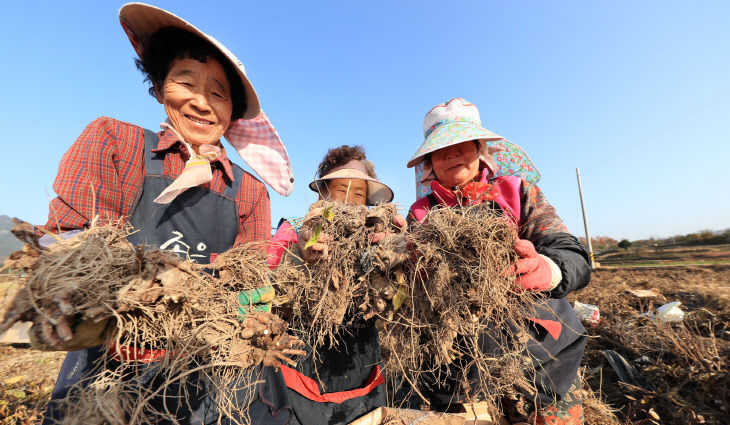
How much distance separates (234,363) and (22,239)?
0.81 metres

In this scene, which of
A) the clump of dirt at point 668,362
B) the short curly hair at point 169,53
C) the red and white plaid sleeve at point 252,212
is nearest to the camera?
the short curly hair at point 169,53

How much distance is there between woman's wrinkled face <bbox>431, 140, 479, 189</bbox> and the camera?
181cm

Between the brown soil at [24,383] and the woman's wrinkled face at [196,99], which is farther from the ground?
the woman's wrinkled face at [196,99]

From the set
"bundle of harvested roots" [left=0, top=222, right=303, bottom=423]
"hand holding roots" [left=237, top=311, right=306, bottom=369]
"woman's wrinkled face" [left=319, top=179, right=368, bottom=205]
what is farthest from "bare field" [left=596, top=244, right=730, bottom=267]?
"bundle of harvested roots" [left=0, top=222, right=303, bottom=423]

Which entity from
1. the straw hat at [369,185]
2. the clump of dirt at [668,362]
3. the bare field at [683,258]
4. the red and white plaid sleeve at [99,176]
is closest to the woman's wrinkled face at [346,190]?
the straw hat at [369,185]

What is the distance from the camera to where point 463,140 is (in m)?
1.67

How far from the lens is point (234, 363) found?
1191mm

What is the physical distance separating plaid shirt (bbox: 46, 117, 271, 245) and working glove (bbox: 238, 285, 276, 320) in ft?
1.92

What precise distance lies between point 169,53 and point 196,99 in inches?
15.9

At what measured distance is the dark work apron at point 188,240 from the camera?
1.39 meters

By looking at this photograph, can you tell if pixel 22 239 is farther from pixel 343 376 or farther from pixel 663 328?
pixel 663 328

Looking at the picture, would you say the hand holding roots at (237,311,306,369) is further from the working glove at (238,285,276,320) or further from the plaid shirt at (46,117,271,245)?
the plaid shirt at (46,117,271,245)

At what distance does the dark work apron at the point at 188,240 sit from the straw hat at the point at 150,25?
2.11 ft

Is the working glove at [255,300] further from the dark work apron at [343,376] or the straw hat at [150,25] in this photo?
the straw hat at [150,25]
